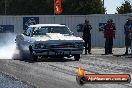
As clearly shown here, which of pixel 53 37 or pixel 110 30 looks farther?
pixel 110 30

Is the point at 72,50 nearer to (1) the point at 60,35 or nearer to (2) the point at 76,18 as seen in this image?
(1) the point at 60,35

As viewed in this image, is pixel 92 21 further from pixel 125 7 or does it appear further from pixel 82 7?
pixel 82 7

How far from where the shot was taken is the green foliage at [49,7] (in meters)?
69.6

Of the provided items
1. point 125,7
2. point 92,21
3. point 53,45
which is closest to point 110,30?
point 53,45

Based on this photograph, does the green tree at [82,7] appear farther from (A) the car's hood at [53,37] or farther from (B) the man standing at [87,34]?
(A) the car's hood at [53,37]

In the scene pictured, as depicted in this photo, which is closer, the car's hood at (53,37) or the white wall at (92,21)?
the car's hood at (53,37)

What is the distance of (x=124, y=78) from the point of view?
5223 millimetres

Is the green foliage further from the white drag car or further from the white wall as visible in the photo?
the white drag car

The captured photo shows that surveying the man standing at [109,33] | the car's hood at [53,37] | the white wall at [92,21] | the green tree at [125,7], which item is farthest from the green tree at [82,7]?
the car's hood at [53,37]

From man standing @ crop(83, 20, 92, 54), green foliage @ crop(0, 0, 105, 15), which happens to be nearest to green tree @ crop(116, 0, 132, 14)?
green foliage @ crop(0, 0, 105, 15)

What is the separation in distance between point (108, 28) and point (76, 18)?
321 inches

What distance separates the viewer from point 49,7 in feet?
254

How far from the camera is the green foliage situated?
A: 69.6 meters

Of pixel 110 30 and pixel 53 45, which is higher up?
pixel 110 30
